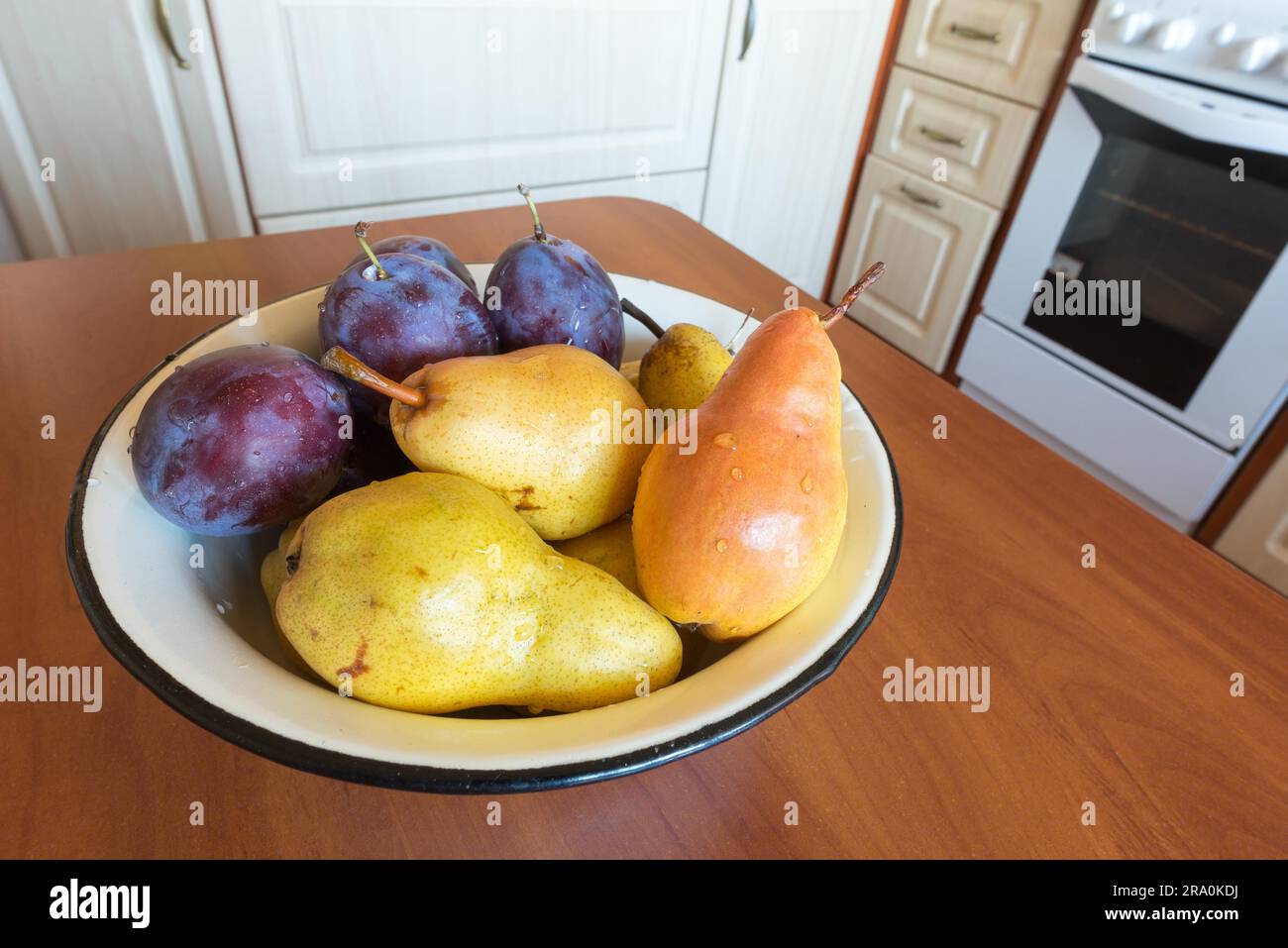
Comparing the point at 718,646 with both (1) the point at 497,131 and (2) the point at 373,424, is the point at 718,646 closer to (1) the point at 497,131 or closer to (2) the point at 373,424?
(2) the point at 373,424

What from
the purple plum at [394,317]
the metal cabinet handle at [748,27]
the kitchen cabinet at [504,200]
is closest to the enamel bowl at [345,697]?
the purple plum at [394,317]

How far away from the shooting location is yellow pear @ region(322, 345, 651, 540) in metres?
0.34

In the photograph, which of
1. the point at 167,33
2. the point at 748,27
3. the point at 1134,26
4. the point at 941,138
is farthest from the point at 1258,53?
the point at 167,33

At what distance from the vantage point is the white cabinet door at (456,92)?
1111mm

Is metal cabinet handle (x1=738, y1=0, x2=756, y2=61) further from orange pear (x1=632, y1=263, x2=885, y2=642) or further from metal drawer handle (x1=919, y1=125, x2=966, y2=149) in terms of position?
orange pear (x1=632, y1=263, x2=885, y2=642)

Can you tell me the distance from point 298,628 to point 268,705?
39mm

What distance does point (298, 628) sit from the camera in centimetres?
30

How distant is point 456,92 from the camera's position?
4.10 feet

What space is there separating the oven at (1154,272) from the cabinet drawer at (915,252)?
94 mm

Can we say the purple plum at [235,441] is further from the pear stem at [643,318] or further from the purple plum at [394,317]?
the pear stem at [643,318]

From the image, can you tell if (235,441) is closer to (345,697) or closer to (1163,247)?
(345,697)

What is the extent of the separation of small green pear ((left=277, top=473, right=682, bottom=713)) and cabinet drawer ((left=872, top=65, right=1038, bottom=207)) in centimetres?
143

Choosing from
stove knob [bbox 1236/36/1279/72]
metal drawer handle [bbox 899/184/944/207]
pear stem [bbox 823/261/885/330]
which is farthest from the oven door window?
pear stem [bbox 823/261/885/330]
